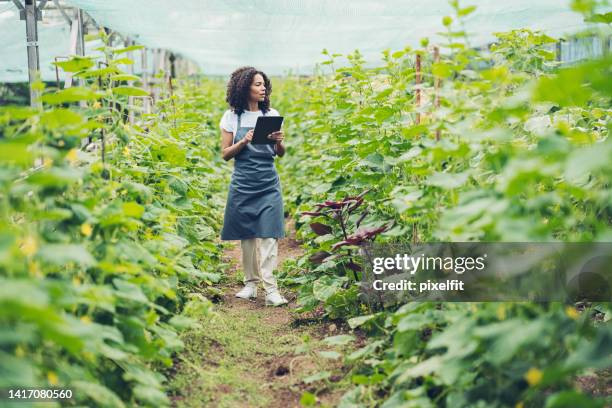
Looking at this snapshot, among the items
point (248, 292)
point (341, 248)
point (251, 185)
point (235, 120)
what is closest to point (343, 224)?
point (341, 248)

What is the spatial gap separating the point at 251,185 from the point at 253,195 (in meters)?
0.07

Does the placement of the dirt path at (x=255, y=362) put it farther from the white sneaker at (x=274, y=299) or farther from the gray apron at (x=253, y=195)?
the gray apron at (x=253, y=195)

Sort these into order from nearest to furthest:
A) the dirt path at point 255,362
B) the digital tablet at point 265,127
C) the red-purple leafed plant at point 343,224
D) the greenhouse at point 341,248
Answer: the greenhouse at point 341,248, the dirt path at point 255,362, the red-purple leafed plant at point 343,224, the digital tablet at point 265,127

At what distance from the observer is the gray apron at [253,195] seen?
15.7ft

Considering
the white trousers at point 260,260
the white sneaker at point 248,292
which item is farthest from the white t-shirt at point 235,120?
the white sneaker at point 248,292

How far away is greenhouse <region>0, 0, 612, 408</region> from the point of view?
6.57 feet

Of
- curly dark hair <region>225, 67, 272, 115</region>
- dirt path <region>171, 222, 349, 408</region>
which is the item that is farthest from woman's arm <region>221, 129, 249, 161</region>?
dirt path <region>171, 222, 349, 408</region>

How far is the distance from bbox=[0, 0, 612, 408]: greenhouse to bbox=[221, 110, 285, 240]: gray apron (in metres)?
0.02

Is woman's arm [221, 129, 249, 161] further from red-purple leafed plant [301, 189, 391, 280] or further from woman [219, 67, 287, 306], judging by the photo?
red-purple leafed plant [301, 189, 391, 280]

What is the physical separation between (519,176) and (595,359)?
549 millimetres

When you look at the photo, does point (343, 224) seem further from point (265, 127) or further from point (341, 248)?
point (265, 127)

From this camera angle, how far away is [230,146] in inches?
190

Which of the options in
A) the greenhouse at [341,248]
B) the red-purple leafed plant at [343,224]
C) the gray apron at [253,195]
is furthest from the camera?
the gray apron at [253,195]

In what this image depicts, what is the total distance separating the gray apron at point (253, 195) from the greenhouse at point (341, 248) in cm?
2
